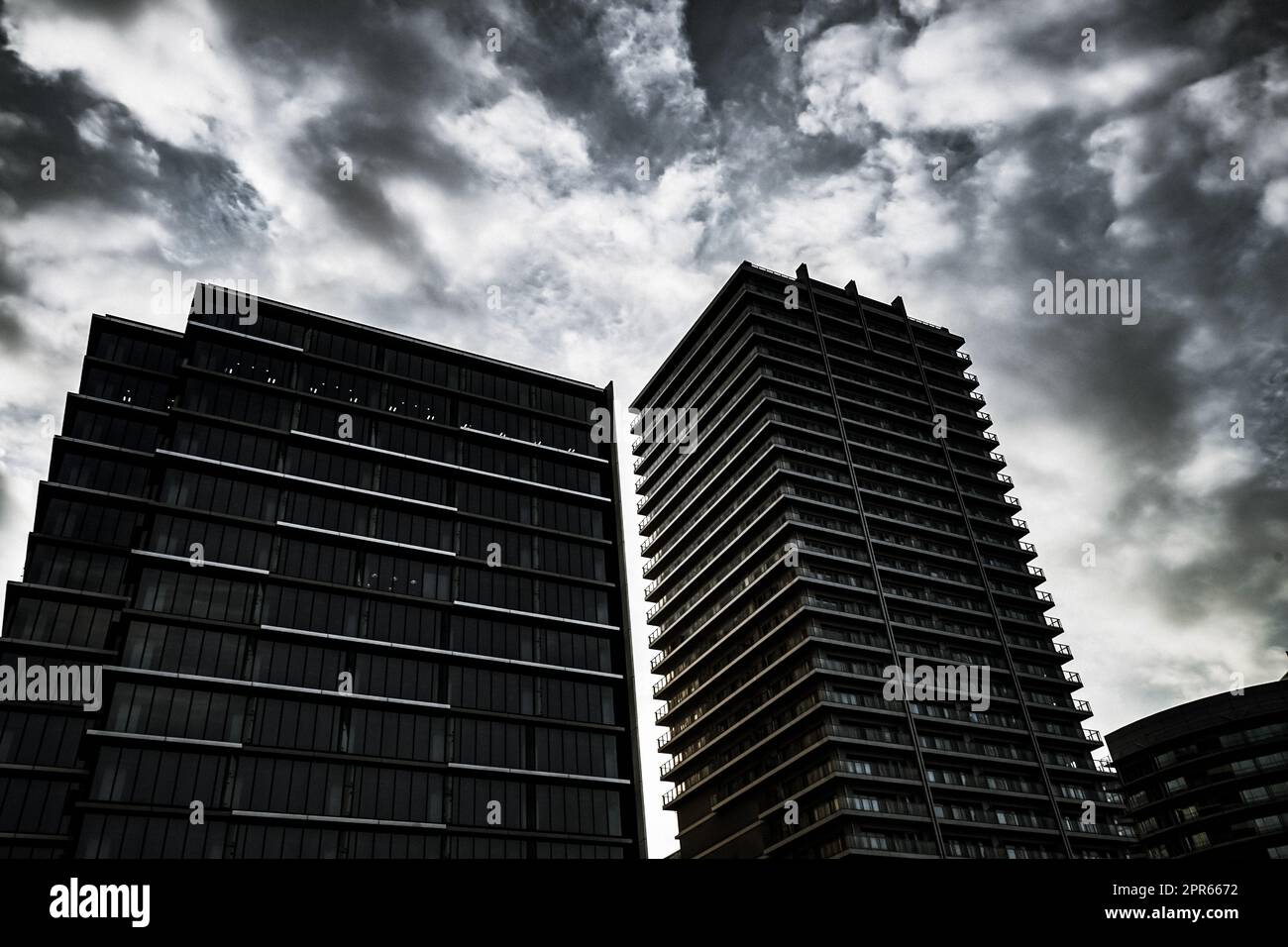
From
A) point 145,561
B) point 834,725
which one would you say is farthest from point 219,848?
point 834,725

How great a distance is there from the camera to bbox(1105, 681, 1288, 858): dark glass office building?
96000 mm

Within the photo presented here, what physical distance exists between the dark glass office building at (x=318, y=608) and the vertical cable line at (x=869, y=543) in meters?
25.1

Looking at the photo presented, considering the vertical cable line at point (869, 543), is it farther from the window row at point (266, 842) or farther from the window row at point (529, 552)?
the window row at point (266, 842)

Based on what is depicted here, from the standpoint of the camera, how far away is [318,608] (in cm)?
5494

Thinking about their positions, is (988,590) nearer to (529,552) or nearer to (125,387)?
(529,552)

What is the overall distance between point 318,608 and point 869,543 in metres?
47.4

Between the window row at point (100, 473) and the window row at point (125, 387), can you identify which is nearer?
the window row at point (100, 473)

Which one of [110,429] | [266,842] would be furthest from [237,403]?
[266,842]

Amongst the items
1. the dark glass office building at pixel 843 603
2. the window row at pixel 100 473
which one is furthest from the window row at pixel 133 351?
the dark glass office building at pixel 843 603

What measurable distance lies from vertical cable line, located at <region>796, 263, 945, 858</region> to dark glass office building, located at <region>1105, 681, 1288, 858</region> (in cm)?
5019

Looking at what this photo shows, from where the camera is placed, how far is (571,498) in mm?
66312

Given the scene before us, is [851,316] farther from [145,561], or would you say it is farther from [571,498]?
[145,561]

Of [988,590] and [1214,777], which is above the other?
[988,590]

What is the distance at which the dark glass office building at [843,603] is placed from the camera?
69375 millimetres
